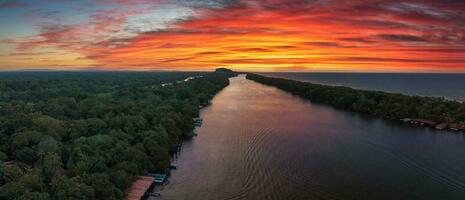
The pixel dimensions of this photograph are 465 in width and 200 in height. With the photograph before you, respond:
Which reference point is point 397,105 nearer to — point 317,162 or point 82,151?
point 317,162

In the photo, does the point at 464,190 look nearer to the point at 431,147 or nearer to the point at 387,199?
→ the point at 387,199

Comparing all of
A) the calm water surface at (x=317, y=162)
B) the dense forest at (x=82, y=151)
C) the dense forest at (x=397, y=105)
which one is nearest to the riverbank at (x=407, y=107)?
the dense forest at (x=397, y=105)

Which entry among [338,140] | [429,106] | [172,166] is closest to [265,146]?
[338,140]

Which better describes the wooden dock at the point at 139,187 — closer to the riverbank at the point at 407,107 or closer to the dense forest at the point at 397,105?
the riverbank at the point at 407,107

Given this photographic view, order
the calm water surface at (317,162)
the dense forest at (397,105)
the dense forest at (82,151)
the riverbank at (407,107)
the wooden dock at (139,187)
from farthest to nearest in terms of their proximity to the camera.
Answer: the dense forest at (397,105) < the riverbank at (407,107) < the calm water surface at (317,162) < the wooden dock at (139,187) < the dense forest at (82,151)

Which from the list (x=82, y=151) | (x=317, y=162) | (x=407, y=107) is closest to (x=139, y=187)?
(x=82, y=151)

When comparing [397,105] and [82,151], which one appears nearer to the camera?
[82,151]

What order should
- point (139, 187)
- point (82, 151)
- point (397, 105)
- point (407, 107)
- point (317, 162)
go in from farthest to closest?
point (397, 105)
point (407, 107)
point (317, 162)
point (82, 151)
point (139, 187)

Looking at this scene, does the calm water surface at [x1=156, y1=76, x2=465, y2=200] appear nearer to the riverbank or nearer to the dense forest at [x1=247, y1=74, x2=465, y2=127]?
the riverbank
